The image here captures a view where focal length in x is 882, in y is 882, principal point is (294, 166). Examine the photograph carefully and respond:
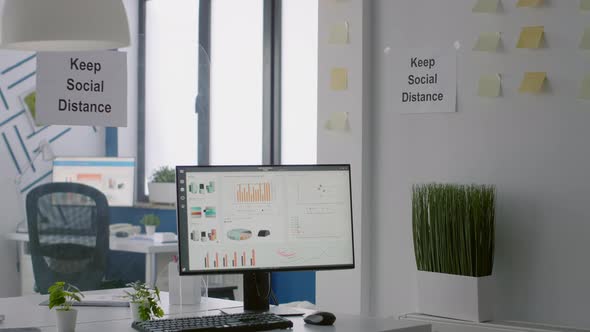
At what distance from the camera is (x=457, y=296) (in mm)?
3039

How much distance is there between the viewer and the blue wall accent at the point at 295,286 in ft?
16.5

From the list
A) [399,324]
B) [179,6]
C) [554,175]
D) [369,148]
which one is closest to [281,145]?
[179,6]

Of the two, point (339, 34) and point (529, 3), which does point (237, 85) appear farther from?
point (529, 3)

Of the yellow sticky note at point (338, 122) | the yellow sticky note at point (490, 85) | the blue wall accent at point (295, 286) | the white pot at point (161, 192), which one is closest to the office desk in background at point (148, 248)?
the white pot at point (161, 192)

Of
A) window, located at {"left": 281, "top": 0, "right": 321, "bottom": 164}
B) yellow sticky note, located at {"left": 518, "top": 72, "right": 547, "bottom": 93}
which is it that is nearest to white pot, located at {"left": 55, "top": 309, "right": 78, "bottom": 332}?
yellow sticky note, located at {"left": 518, "top": 72, "right": 547, "bottom": 93}

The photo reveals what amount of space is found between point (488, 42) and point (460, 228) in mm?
686

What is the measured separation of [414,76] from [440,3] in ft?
0.96

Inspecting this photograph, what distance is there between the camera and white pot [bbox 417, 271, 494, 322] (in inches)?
118

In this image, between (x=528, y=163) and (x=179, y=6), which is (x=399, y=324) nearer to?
(x=528, y=163)

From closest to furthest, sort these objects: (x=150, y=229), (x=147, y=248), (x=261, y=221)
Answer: (x=261, y=221) → (x=147, y=248) → (x=150, y=229)

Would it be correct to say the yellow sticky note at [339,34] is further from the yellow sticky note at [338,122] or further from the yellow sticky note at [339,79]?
the yellow sticky note at [338,122]

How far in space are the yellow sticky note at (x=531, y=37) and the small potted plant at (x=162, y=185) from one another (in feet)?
8.74

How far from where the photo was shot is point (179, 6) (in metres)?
5.65

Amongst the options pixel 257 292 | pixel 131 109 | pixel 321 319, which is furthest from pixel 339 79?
pixel 131 109
